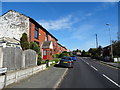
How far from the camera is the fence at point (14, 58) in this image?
8.41m

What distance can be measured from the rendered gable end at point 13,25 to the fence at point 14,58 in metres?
12.0

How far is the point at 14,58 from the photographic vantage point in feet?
31.2

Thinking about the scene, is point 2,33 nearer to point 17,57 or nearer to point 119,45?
point 17,57

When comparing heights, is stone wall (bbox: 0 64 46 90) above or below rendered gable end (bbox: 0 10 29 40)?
below

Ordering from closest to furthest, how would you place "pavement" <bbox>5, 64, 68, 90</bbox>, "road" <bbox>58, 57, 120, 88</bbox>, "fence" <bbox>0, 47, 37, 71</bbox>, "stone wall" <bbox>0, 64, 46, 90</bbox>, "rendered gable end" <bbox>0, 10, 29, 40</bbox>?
"stone wall" <bbox>0, 64, 46, 90</bbox>, "pavement" <bbox>5, 64, 68, 90</bbox>, "road" <bbox>58, 57, 120, 88</bbox>, "fence" <bbox>0, 47, 37, 71</bbox>, "rendered gable end" <bbox>0, 10, 29, 40</bbox>

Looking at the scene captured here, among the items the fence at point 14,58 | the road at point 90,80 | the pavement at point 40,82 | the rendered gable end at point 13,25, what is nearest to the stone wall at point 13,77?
the pavement at point 40,82

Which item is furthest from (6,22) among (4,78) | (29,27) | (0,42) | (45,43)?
(4,78)

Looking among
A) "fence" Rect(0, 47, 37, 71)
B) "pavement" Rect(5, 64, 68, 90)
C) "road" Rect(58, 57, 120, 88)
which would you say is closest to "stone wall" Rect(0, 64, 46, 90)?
"pavement" Rect(5, 64, 68, 90)

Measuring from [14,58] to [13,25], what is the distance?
51.1ft

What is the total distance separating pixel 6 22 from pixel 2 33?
7.38 ft

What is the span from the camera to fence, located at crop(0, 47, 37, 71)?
27.6 feet

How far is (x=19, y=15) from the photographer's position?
2377 cm

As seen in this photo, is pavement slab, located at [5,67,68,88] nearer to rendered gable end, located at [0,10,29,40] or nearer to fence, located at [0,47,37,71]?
fence, located at [0,47,37,71]

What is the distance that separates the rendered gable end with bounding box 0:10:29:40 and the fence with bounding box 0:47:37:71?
12022 millimetres
